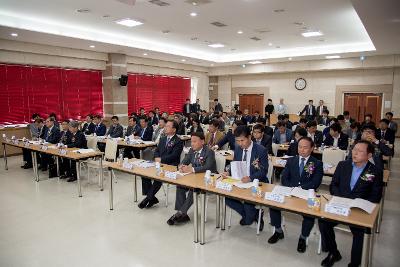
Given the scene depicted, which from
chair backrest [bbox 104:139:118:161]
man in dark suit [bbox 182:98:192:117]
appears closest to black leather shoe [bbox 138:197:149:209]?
chair backrest [bbox 104:139:118:161]

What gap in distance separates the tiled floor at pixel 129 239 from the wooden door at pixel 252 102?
35.6 feet

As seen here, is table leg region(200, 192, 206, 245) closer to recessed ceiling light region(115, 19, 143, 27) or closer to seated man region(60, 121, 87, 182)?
seated man region(60, 121, 87, 182)

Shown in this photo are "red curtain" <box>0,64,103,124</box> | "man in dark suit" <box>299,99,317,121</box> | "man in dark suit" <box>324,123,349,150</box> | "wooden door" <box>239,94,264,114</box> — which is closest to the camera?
"man in dark suit" <box>324,123,349,150</box>

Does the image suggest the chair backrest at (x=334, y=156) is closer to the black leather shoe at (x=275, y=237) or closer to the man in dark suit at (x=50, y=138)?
the black leather shoe at (x=275, y=237)

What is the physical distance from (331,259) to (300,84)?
12195 mm

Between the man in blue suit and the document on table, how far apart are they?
77 millimetres

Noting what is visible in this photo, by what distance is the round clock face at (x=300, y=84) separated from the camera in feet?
46.2

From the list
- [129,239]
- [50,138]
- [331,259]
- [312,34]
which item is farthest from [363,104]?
[129,239]

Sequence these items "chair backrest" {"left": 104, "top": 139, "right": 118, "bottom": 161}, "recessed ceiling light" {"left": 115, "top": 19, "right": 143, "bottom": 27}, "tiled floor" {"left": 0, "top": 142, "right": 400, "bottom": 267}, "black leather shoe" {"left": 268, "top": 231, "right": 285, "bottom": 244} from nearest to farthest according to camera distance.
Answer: "tiled floor" {"left": 0, "top": 142, "right": 400, "bottom": 267} < "black leather shoe" {"left": 268, "top": 231, "right": 285, "bottom": 244} < "chair backrest" {"left": 104, "top": 139, "right": 118, "bottom": 161} < "recessed ceiling light" {"left": 115, "top": 19, "right": 143, "bottom": 27}

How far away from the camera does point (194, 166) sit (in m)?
4.16

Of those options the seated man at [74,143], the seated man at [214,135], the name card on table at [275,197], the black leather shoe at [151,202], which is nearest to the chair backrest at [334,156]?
the seated man at [214,135]

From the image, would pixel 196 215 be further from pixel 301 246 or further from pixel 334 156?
pixel 334 156

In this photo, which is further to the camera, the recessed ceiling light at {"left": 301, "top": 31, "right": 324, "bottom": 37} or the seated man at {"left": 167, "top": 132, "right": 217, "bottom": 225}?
the recessed ceiling light at {"left": 301, "top": 31, "right": 324, "bottom": 37}

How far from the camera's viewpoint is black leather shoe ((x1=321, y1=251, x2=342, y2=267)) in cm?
305
